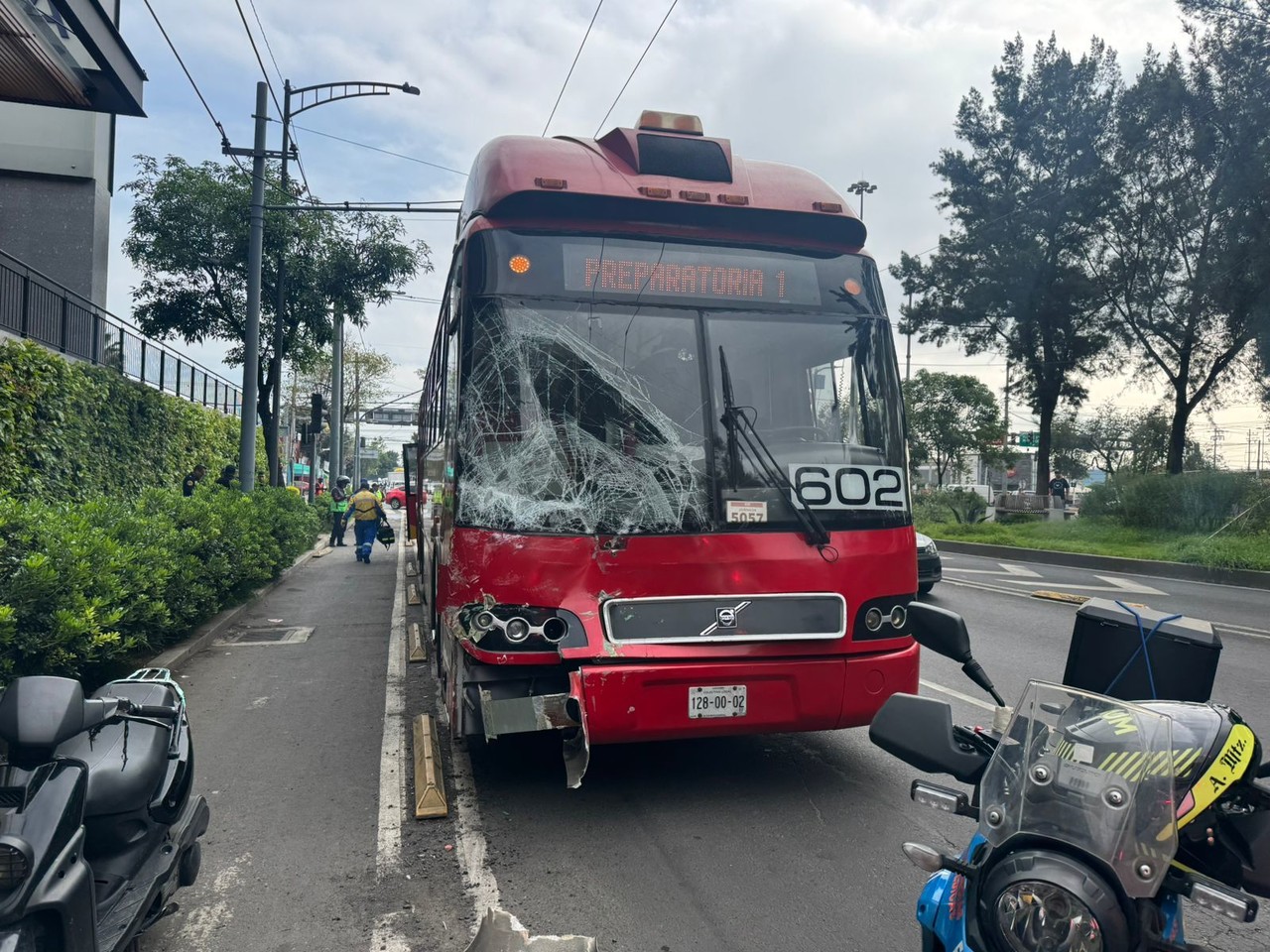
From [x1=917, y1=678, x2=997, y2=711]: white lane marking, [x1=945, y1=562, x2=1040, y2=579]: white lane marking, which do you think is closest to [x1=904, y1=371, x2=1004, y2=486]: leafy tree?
[x1=945, y1=562, x2=1040, y2=579]: white lane marking

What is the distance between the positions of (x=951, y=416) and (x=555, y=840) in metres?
50.7

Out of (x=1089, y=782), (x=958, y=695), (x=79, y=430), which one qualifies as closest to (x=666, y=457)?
(x=1089, y=782)

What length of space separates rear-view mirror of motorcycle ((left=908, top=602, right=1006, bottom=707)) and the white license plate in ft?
6.70

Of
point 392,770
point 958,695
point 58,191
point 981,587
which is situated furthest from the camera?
point 58,191

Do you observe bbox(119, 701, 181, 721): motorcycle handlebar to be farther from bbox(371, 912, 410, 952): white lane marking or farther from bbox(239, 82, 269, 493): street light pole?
bbox(239, 82, 269, 493): street light pole

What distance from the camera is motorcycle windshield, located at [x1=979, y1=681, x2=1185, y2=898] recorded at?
1.87 m

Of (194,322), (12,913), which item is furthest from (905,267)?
(12,913)

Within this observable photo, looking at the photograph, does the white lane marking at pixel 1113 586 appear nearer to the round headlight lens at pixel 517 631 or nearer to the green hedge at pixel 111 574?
the green hedge at pixel 111 574

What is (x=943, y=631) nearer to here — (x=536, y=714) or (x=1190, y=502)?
(x=536, y=714)

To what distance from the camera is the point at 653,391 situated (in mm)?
4781

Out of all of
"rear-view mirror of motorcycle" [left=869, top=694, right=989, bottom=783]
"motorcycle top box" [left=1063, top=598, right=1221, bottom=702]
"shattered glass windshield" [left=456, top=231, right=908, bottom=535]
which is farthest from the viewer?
"shattered glass windshield" [left=456, top=231, right=908, bottom=535]

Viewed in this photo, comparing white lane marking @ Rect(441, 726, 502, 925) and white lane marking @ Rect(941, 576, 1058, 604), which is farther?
white lane marking @ Rect(941, 576, 1058, 604)

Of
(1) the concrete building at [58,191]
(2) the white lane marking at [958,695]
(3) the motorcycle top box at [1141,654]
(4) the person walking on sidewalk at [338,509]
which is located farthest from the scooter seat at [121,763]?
(4) the person walking on sidewalk at [338,509]

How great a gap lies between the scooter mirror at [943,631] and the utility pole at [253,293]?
46.6 ft
